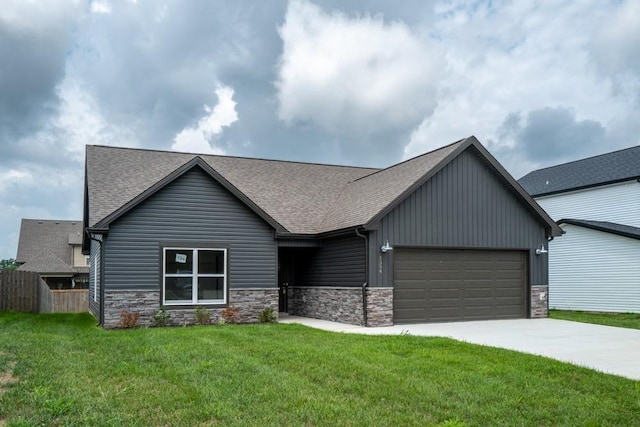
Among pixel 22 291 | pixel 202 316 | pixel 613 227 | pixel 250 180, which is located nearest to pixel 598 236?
pixel 613 227

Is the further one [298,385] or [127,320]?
[127,320]

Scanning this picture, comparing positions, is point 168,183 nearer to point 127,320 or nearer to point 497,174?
point 127,320

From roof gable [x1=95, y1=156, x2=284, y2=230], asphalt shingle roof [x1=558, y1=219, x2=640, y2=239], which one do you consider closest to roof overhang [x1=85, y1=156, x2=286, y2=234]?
roof gable [x1=95, y1=156, x2=284, y2=230]

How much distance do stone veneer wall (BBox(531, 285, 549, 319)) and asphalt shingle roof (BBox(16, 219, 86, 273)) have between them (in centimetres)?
2915

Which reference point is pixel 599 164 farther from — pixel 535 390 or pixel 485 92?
pixel 535 390

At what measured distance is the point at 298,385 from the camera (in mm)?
7887

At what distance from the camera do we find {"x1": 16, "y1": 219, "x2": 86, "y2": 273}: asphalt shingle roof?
37594 millimetres

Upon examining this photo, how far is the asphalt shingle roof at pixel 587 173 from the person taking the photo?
25906 mm

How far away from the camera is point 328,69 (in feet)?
56.1

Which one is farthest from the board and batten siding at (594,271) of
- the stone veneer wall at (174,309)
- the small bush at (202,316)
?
the small bush at (202,316)

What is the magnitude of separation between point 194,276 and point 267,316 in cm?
241

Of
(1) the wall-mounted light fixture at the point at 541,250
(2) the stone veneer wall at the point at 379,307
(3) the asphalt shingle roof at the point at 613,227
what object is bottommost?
(2) the stone veneer wall at the point at 379,307

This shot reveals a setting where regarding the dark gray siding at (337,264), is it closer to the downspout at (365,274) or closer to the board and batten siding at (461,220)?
the downspout at (365,274)

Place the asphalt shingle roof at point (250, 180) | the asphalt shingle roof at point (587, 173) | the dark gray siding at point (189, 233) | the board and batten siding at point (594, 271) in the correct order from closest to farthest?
the dark gray siding at point (189, 233), the asphalt shingle roof at point (250, 180), the board and batten siding at point (594, 271), the asphalt shingle roof at point (587, 173)
